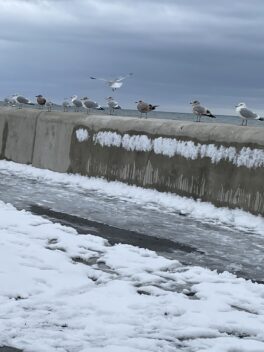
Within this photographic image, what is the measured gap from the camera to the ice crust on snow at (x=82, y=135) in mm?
14005

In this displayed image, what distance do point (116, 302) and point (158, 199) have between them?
6.36 metres

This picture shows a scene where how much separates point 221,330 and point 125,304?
86cm

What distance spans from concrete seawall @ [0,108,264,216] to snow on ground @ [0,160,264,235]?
0.15m

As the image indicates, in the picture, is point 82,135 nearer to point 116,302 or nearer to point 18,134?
point 18,134

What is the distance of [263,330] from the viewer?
4.80 m

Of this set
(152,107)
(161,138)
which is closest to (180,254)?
(161,138)

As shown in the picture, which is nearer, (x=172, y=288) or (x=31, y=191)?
(x=172, y=288)

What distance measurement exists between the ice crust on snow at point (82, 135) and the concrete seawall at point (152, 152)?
0.02 metres

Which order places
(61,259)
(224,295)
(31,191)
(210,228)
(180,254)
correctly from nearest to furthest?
(224,295) < (61,259) < (180,254) < (210,228) < (31,191)

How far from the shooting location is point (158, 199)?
37.8ft

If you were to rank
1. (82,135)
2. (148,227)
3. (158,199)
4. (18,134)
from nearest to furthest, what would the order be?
(148,227)
(158,199)
(82,135)
(18,134)

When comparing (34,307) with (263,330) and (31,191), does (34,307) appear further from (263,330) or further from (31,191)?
(31,191)

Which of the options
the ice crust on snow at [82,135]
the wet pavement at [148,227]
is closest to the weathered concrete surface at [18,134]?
the ice crust on snow at [82,135]

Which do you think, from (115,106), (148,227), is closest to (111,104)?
(115,106)
